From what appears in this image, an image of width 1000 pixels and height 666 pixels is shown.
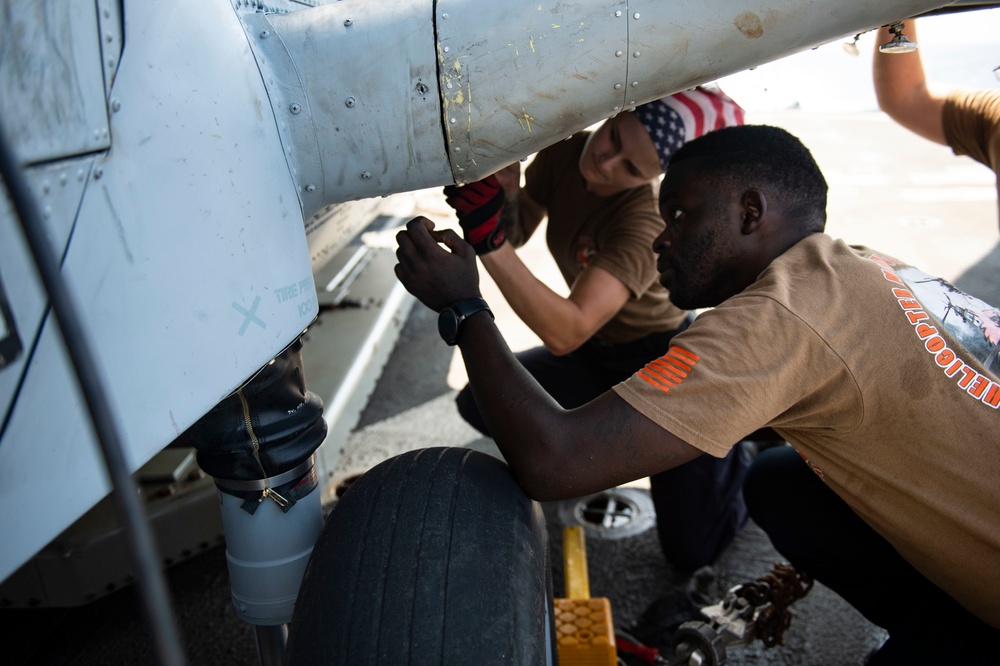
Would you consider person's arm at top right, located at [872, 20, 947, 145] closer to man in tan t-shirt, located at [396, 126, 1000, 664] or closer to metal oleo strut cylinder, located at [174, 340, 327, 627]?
man in tan t-shirt, located at [396, 126, 1000, 664]

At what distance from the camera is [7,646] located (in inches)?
75.7

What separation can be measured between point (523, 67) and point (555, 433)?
1.76ft

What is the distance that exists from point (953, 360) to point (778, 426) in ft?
0.94

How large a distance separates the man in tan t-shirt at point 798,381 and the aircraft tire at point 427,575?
93 mm

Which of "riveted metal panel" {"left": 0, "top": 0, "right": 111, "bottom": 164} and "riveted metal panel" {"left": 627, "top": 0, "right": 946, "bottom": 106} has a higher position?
"riveted metal panel" {"left": 0, "top": 0, "right": 111, "bottom": 164}

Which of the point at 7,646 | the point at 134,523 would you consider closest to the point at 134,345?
the point at 134,523

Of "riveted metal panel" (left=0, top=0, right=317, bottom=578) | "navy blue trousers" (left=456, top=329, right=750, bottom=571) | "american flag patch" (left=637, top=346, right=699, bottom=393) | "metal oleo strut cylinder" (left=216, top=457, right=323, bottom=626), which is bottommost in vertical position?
"navy blue trousers" (left=456, top=329, right=750, bottom=571)

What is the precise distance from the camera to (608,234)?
208 centimetres

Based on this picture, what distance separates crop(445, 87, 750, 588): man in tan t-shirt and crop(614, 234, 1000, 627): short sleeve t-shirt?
0.62 metres

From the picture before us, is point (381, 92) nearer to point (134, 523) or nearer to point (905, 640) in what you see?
point (134, 523)

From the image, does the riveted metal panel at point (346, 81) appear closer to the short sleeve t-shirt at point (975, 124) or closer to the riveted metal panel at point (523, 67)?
the riveted metal panel at point (523, 67)

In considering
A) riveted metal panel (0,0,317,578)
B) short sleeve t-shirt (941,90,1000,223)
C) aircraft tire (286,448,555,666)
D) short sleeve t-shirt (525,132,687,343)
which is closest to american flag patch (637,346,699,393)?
aircraft tire (286,448,555,666)

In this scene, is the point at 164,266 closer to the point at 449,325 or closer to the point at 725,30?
the point at 449,325

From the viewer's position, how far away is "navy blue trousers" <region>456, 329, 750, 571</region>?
211 cm
